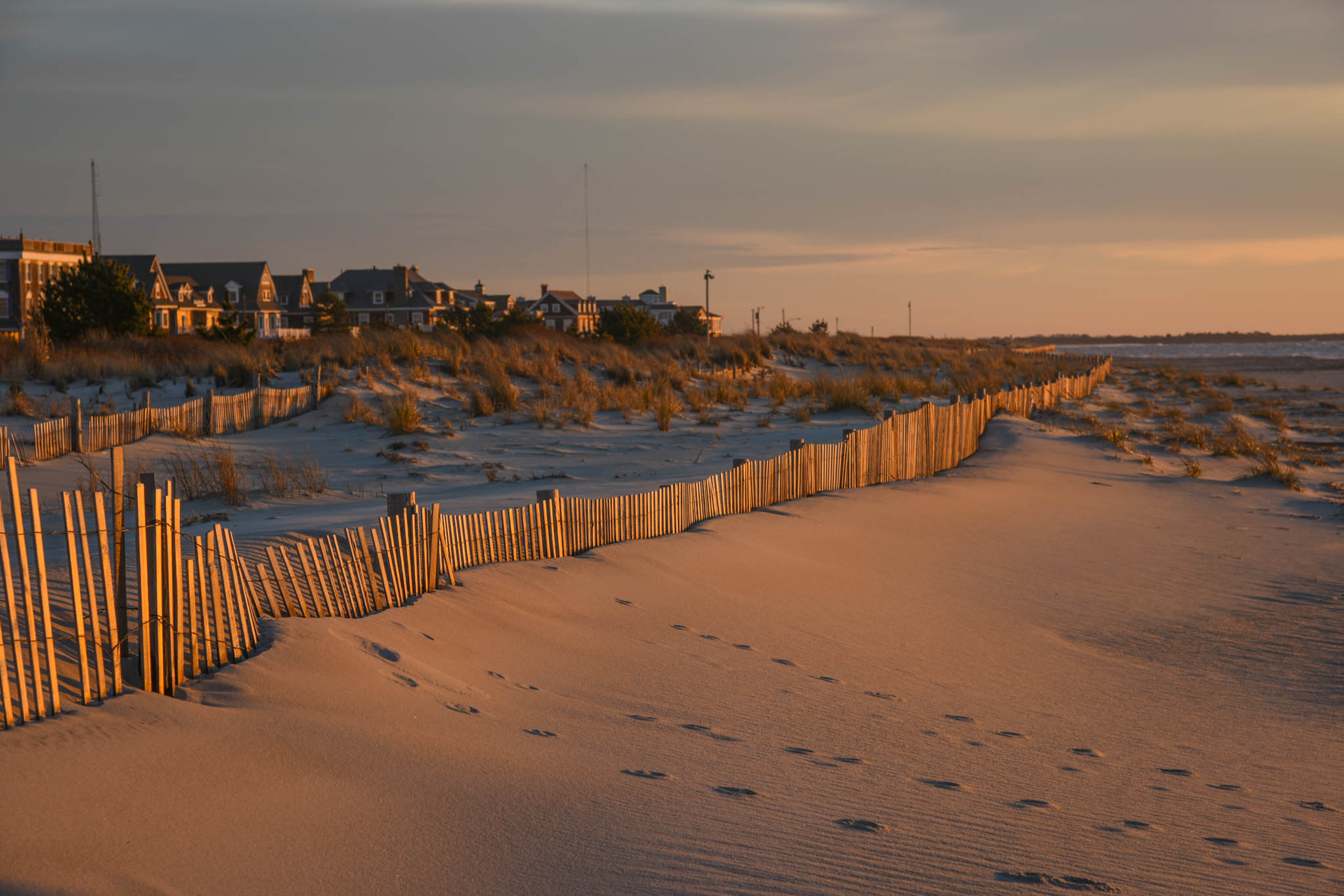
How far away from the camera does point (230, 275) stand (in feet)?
252

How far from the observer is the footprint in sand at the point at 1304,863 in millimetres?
4402

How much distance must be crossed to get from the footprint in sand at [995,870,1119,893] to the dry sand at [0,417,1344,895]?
0.01 m

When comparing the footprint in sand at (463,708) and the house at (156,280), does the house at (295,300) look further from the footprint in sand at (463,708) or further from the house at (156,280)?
the footprint in sand at (463,708)

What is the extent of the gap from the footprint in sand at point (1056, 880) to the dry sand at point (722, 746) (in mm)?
12

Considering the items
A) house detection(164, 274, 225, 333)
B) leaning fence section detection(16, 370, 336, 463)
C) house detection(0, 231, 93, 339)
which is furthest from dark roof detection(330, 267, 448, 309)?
leaning fence section detection(16, 370, 336, 463)

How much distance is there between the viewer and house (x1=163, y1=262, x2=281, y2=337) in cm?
7588

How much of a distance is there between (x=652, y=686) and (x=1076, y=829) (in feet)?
8.04

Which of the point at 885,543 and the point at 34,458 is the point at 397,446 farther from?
the point at 885,543

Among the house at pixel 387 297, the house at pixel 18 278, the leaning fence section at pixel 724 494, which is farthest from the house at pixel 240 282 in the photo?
the leaning fence section at pixel 724 494

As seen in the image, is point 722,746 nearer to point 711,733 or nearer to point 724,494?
point 711,733

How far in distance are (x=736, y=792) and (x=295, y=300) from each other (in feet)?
278

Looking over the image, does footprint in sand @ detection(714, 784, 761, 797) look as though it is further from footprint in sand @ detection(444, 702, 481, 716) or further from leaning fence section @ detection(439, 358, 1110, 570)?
leaning fence section @ detection(439, 358, 1110, 570)

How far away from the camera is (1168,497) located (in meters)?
14.9

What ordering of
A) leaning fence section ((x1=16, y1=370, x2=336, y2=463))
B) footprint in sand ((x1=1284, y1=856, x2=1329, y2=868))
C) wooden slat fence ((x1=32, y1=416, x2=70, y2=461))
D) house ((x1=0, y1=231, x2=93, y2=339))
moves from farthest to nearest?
house ((x1=0, y1=231, x2=93, y2=339)), leaning fence section ((x1=16, y1=370, x2=336, y2=463)), wooden slat fence ((x1=32, y1=416, x2=70, y2=461)), footprint in sand ((x1=1284, y1=856, x2=1329, y2=868))
